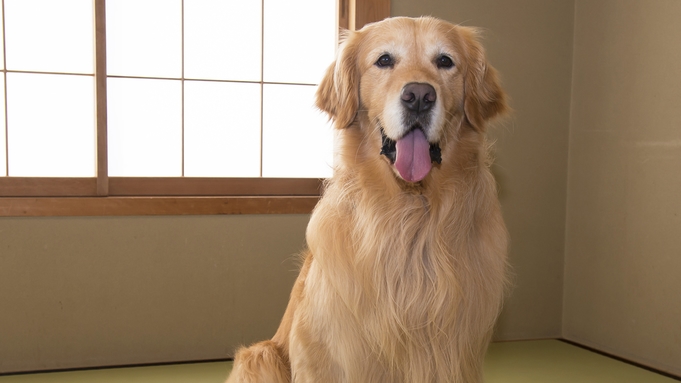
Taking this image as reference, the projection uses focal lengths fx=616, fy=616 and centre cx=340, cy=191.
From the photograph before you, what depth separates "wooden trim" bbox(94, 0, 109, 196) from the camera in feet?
9.37

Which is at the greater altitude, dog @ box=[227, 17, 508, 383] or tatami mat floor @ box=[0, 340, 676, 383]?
dog @ box=[227, 17, 508, 383]

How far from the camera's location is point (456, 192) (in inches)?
70.2

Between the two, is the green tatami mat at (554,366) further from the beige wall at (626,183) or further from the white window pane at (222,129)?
the white window pane at (222,129)

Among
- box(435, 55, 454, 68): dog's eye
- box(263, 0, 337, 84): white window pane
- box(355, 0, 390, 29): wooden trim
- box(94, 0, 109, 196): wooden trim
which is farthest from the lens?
box(263, 0, 337, 84): white window pane

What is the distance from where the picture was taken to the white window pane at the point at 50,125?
3002mm

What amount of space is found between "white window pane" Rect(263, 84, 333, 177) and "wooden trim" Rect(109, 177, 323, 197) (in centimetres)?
20

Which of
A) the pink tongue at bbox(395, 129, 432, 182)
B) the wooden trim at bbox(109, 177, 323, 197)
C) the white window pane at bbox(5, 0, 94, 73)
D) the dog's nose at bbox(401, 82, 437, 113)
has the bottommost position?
the wooden trim at bbox(109, 177, 323, 197)

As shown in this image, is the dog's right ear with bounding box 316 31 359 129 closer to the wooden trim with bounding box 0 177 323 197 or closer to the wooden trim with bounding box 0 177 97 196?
the wooden trim with bounding box 0 177 323 197

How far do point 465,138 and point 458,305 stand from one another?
1.63 ft

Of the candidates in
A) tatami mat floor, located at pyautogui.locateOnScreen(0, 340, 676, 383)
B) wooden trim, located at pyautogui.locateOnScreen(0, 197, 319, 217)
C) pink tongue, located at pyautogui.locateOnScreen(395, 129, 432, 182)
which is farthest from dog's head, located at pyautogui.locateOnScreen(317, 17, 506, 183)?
tatami mat floor, located at pyautogui.locateOnScreen(0, 340, 676, 383)

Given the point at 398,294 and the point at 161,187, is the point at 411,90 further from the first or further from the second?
the point at 161,187

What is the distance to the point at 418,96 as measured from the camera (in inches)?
65.1

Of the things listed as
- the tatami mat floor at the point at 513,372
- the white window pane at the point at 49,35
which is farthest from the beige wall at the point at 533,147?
the white window pane at the point at 49,35

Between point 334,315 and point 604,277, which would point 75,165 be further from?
point 604,277
